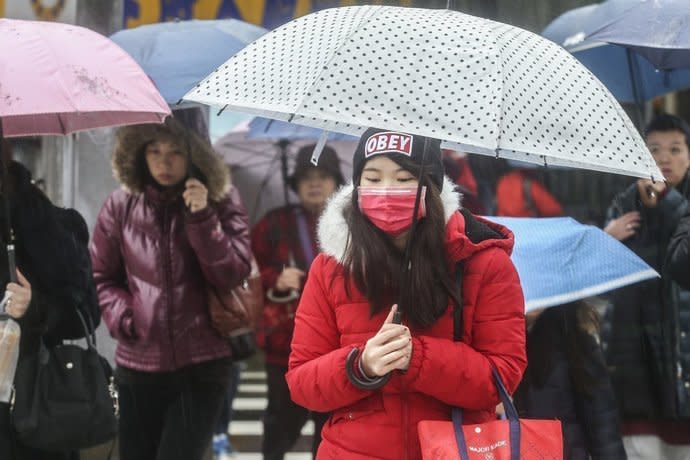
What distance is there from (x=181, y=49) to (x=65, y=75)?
1.98 metres

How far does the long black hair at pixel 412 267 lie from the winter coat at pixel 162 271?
217 centimetres

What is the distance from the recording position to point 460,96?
3.65 m

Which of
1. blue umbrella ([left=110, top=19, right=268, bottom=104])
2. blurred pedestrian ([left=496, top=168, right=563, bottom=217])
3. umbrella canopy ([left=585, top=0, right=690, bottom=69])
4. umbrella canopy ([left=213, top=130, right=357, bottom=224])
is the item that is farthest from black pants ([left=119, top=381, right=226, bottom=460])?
blurred pedestrian ([left=496, top=168, right=563, bottom=217])

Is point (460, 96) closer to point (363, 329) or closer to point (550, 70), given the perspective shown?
point (550, 70)

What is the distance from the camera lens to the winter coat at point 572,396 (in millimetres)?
5344

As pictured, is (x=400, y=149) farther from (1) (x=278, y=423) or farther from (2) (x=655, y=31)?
(1) (x=278, y=423)

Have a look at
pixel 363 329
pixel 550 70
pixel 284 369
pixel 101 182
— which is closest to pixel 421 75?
pixel 550 70

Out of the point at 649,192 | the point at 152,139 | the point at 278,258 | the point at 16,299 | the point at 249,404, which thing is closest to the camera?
the point at 16,299

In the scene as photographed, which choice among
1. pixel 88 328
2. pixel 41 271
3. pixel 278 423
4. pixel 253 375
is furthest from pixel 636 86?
pixel 253 375

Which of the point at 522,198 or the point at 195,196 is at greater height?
the point at 195,196

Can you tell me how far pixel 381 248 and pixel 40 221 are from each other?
1.83 metres

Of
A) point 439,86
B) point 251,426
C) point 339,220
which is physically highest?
point 439,86

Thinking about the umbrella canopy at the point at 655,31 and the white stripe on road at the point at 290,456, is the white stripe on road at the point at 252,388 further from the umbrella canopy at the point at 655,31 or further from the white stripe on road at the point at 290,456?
the umbrella canopy at the point at 655,31

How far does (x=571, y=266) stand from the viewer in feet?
17.2
